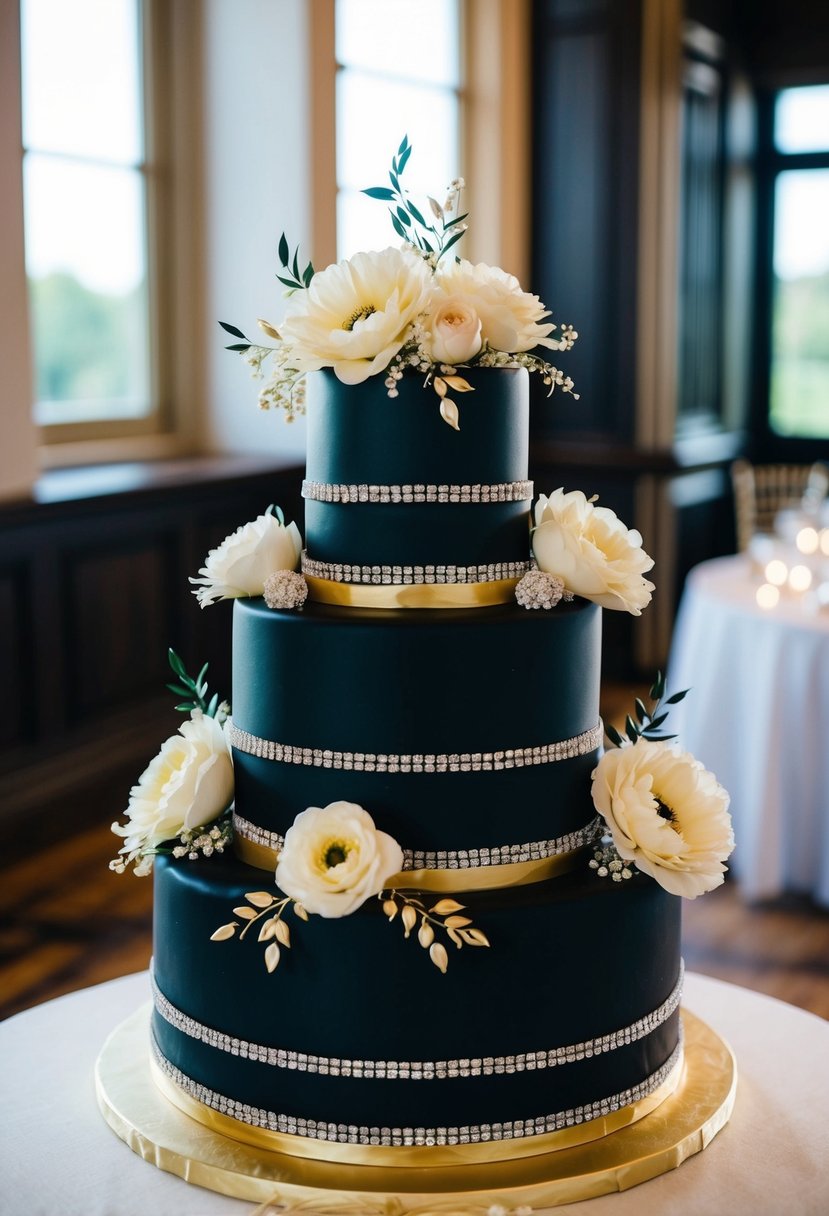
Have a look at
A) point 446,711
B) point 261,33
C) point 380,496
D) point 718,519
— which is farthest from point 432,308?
point 718,519

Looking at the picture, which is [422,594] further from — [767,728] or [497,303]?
[767,728]

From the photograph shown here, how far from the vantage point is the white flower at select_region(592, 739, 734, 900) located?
1.44 m

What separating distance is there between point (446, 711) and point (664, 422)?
5041mm

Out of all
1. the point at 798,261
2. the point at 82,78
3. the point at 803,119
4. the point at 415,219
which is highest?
the point at 803,119

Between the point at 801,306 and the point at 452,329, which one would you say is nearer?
the point at 452,329

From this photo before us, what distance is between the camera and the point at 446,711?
1.40 metres

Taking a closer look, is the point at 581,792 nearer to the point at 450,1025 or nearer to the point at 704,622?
the point at 450,1025

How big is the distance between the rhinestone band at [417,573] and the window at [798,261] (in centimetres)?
596

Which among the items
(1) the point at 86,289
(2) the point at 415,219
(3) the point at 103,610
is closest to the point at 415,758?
(2) the point at 415,219

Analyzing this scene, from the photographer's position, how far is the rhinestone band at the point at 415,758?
1.40 meters

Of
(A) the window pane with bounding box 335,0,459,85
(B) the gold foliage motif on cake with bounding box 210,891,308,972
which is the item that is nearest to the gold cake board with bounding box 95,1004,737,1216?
(B) the gold foliage motif on cake with bounding box 210,891,308,972

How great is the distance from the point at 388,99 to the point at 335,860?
15.8ft

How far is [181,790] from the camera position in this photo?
1511mm

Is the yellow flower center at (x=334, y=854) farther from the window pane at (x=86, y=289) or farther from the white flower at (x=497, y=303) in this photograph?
the window pane at (x=86, y=289)
